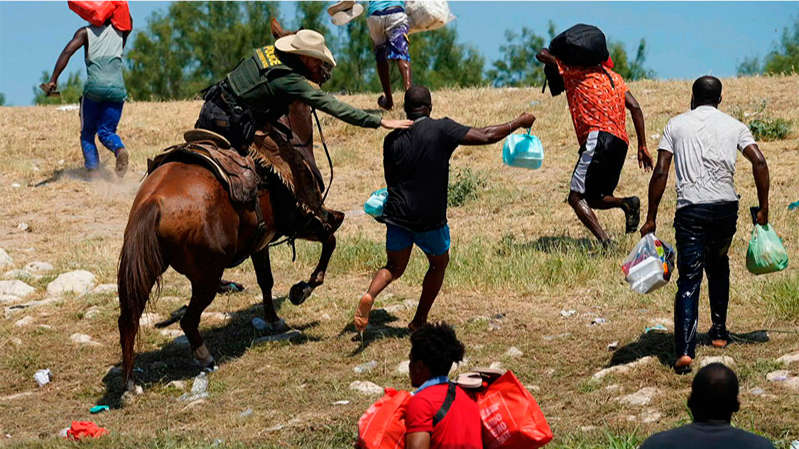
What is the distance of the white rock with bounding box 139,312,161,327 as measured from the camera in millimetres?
8773

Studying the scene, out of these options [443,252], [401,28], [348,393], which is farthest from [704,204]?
[401,28]

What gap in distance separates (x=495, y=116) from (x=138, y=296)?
10.3m

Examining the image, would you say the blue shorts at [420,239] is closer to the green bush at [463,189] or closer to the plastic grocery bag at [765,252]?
the plastic grocery bag at [765,252]

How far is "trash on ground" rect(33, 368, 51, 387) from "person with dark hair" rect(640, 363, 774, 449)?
516 cm

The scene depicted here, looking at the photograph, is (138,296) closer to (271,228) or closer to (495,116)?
(271,228)

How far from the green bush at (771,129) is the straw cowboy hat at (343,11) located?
17.9ft

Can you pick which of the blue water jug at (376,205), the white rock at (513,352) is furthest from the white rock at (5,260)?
the white rock at (513,352)

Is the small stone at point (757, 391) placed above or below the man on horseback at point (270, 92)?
below

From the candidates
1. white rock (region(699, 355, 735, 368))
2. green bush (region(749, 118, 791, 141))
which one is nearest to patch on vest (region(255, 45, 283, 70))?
white rock (region(699, 355, 735, 368))

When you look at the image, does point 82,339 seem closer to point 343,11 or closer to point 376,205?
point 376,205

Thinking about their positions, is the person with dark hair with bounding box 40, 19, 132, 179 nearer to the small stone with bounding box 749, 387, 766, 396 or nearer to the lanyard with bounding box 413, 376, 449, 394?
the small stone with bounding box 749, 387, 766, 396

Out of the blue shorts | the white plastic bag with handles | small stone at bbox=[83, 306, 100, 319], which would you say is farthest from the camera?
the white plastic bag with handles

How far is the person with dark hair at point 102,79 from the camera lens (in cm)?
1311

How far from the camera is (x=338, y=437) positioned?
576cm
